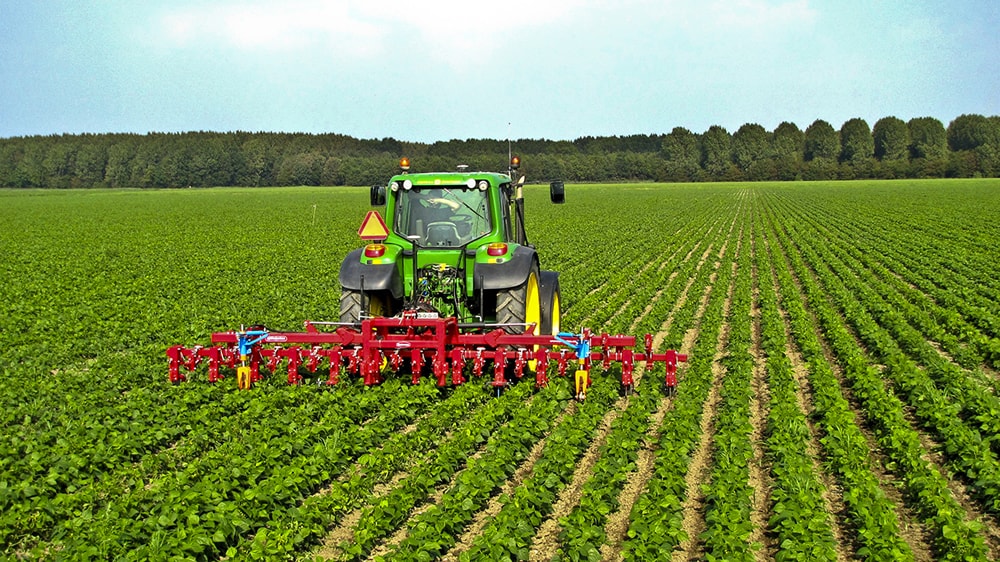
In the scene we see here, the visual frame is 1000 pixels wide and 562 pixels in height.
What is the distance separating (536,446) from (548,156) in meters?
136

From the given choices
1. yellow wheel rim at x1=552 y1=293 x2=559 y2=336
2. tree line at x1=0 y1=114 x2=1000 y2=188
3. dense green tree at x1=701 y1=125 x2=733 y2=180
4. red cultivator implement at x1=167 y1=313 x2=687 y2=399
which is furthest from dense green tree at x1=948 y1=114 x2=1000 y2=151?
red cultivator implement at x1=167 y1=313 x2=687 y2=399

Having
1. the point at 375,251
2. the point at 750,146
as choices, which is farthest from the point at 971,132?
the point at 375,251

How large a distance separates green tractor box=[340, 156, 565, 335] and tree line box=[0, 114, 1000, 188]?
3824 inches

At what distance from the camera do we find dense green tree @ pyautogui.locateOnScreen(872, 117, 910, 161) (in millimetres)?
151375

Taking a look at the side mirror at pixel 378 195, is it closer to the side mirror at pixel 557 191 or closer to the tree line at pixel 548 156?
the side mirror at pixel 557 191

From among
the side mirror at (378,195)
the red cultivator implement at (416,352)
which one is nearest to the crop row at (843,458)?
the red cultivator implement at (416,352)

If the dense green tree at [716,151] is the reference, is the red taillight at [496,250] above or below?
below

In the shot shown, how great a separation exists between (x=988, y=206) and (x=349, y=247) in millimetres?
38658

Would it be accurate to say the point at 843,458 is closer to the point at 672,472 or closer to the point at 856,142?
the point at 672,472

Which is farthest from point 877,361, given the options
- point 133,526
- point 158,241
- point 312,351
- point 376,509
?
point 158,241

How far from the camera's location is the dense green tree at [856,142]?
152250 millimetres

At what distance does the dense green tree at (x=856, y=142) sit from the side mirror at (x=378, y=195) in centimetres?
15359

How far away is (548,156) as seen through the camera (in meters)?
142

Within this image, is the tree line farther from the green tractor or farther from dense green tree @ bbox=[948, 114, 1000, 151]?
the green tractor
